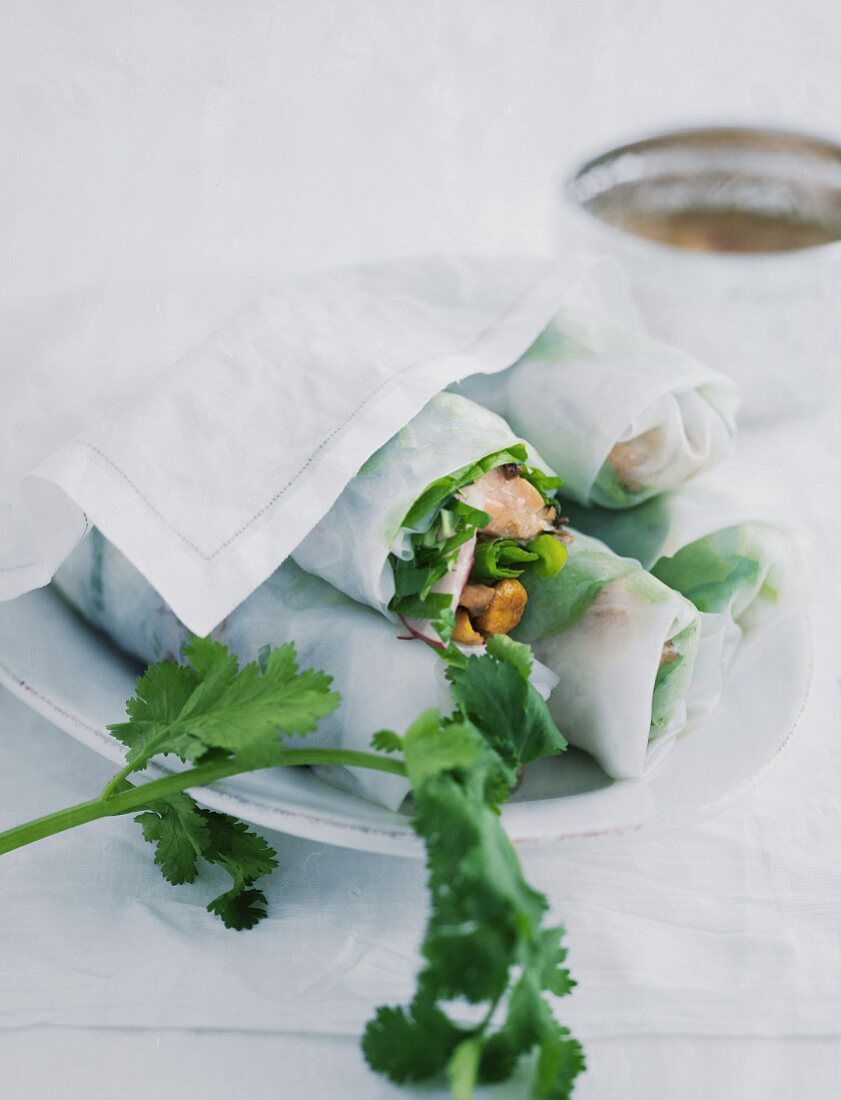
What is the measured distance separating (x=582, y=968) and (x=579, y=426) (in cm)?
61

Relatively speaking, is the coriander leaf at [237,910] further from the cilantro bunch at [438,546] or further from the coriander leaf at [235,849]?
the cilantro bunch at [438,546]

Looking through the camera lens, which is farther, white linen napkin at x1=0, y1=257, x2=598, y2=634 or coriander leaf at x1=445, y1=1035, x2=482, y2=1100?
white linen napkin at x1=0, y1=257, x2=598, y2=634

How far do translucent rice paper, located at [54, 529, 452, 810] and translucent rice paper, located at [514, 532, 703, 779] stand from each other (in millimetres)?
146

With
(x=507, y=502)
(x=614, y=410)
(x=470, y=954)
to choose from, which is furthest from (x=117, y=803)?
(x=614, y=410)

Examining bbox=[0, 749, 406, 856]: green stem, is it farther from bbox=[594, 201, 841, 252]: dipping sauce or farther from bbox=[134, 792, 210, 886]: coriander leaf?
bbox=[594, 201, 841, 252]: dipping sauce

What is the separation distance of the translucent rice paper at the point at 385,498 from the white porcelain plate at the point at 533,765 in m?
0.20

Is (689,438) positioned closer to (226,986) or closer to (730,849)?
(730,849)

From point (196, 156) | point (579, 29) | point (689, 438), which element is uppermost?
point (579, 29)

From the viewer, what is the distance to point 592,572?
1193 millimetres

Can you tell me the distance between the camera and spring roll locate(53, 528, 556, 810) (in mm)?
1078

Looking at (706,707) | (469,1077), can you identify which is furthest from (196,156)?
(469,1077)

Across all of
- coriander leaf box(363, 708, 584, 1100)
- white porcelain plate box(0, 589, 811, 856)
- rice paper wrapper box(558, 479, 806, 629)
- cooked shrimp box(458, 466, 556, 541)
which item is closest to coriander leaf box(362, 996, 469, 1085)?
coriander leaf box(363, 708, 584, 1100)

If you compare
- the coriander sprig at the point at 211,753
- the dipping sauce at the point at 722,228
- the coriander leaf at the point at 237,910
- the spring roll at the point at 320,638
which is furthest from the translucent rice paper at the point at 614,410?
the dipping sauce at the point at 722,228

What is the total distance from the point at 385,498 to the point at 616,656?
0.91 ft
